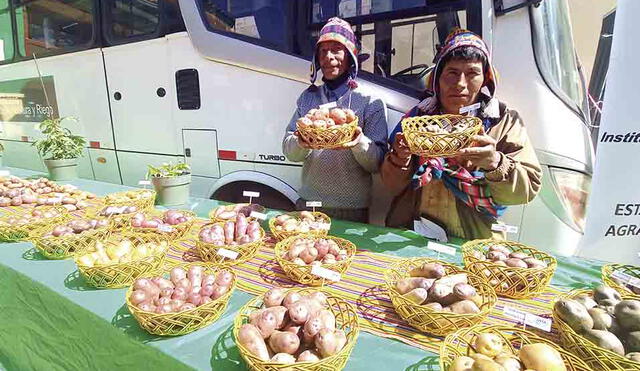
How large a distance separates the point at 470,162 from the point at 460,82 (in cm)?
45

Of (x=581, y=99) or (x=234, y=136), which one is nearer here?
(x=581, y=99)

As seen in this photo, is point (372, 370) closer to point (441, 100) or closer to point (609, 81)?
point (441, 100)

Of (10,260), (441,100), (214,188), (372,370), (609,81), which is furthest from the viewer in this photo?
(214,188)

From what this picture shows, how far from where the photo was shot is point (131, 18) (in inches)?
140

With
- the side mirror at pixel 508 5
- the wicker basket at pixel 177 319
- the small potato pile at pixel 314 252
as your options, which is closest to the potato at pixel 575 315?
the small potato pile at pixel 314 252

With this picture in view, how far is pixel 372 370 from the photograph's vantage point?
100 cm

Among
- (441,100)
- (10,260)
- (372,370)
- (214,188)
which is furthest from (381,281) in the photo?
(214,188)

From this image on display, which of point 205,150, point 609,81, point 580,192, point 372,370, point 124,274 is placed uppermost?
point 609,81

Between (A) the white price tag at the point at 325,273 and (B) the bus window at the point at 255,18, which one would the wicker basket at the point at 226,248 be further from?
(B) the bus window at the point at 255,18

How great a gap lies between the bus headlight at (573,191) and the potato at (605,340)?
1.53m

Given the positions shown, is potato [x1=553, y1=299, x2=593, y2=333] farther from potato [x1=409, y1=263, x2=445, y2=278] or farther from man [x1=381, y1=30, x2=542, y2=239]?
man [x1=381, y1=30, x2=542, y2=239]

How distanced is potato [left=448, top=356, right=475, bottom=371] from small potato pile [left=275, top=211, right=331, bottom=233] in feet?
3.39

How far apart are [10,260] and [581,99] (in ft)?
11.3

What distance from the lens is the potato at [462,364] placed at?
2.71ft
